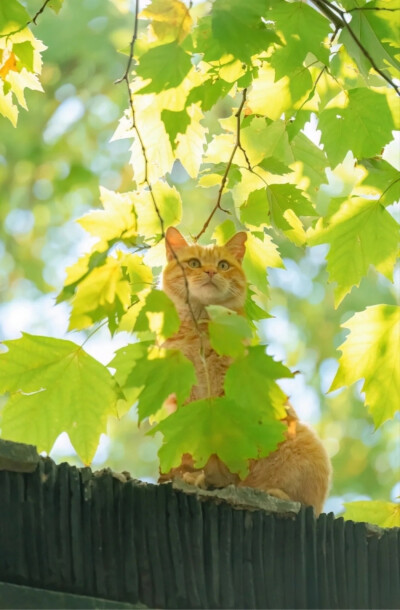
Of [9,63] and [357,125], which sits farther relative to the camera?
[9,63]

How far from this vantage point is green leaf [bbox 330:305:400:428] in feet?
5.25

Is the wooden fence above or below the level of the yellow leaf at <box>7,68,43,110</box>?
below

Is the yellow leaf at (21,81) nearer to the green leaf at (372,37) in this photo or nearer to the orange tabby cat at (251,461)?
the orange tabby cat at (251,461)

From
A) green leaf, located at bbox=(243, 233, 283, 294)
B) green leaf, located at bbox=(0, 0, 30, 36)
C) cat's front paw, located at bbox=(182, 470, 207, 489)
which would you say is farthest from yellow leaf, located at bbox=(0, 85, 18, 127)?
cat's front paw, located at bbox=(182, 470, 207, 489)

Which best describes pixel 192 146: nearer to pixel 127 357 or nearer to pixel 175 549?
pixel 127 357

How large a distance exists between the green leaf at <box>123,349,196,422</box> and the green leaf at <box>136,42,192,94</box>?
51 cm

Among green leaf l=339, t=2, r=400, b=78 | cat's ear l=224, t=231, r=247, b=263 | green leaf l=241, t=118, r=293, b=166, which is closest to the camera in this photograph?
green leaf l=339, t=2, r=400, b=78

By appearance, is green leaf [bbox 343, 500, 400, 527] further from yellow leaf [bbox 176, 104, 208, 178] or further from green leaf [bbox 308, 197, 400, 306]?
yellow leaf [bbox 176, 104, 208, 178]

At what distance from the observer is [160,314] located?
130cm

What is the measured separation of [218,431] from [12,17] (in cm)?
90

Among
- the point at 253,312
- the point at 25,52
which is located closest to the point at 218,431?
the point at 253,312

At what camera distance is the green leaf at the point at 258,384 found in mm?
1283

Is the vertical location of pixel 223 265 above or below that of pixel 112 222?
above

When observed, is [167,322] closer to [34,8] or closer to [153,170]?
[153,170]
